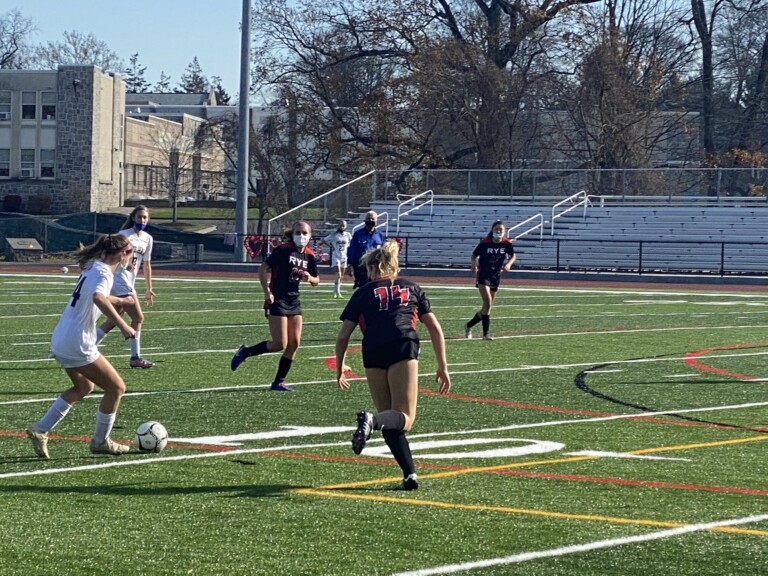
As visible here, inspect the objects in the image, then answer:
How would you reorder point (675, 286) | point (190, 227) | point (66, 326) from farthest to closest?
point (190, 227), point (675, 286), point (66, 326)

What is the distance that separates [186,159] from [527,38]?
3966cm

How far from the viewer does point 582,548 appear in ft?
21.9

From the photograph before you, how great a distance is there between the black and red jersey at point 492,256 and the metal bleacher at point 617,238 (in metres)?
20.5

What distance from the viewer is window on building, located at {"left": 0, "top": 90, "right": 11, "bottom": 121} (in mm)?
78375

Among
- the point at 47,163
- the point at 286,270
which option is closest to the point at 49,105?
the point at 47,163

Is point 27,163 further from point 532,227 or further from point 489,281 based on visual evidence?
point 489,281

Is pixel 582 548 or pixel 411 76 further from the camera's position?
pixel 411 76

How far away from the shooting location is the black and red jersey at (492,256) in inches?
815

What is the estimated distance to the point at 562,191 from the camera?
157 ft

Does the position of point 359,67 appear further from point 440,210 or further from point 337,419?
point 337,419

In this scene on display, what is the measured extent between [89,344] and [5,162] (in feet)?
237

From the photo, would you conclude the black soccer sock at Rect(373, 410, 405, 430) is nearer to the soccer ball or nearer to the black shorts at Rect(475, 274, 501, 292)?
the soccer ball

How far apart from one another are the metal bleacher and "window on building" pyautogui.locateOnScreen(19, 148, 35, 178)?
36.2 metres

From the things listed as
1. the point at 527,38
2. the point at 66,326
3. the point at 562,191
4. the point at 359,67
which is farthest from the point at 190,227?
the point at 66,326
